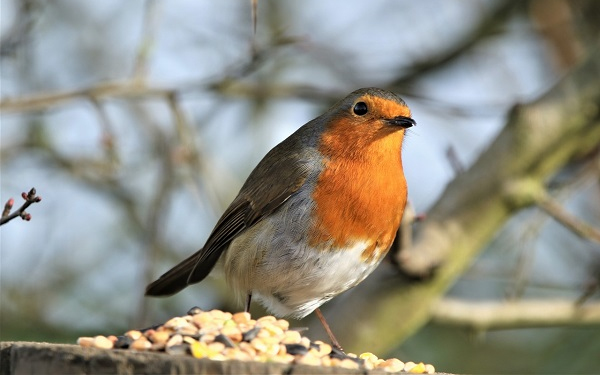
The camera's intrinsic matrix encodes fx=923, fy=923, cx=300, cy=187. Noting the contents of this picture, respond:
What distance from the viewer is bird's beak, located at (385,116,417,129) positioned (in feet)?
13.5

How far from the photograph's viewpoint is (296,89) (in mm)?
5504

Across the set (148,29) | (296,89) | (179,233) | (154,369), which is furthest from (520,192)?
(154,369)

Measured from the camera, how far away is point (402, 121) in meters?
4.16

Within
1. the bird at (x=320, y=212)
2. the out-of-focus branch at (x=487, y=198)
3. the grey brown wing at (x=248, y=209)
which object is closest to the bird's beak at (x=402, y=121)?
the bird at (x=320, y=212)

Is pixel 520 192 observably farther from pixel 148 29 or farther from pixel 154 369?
pixel 154 369

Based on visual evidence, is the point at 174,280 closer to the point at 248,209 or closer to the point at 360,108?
the point at 248,209

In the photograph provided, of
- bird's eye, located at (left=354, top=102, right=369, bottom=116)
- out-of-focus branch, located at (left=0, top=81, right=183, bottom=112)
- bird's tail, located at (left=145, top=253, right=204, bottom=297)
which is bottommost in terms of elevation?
bird's tail, located at (left=145, top=253, right=204, bottom=297)

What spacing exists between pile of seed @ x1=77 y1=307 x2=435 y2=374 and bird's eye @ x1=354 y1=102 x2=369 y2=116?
1493mm

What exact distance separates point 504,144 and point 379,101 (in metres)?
1.03

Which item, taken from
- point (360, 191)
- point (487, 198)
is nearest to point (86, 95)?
point (360, 191)

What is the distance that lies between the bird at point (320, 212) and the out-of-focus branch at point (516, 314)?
1.07 meters

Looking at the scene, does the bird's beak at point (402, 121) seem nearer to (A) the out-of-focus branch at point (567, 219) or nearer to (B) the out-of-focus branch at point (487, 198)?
(B) the out-of-focus branch at point (487, 198)

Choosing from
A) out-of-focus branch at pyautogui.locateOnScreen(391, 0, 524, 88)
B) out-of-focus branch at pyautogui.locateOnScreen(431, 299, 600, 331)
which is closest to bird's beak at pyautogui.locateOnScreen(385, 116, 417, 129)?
out-of-focus branch at pyautogui.locateOnScreen(431, 299, 600, 331)

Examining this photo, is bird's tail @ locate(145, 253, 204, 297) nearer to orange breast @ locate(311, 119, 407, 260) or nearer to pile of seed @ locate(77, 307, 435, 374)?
orange breast @ locate(311, 119, 407, 260)
